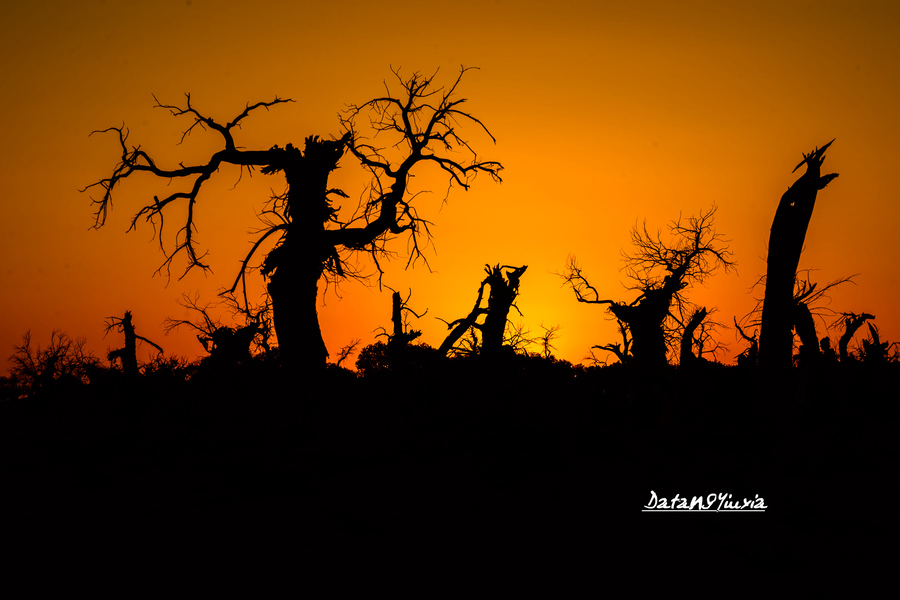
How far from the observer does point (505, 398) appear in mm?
15047

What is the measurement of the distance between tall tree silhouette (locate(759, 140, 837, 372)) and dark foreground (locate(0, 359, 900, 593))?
0.78 meters

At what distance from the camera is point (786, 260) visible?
48.8ft

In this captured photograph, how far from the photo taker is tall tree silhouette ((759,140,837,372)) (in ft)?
47.8

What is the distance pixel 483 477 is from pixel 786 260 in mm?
8398

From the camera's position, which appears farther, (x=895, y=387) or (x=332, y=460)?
(x=895, y=387)

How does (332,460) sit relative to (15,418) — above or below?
below

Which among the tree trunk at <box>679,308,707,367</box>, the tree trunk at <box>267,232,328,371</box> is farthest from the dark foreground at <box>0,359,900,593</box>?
the tree trunk at <box>679,308,707,367</box>

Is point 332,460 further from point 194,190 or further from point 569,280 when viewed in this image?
point 569,280

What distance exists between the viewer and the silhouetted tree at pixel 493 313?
824 inches

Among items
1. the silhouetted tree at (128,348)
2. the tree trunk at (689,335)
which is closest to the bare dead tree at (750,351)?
the tree trunk at (689,335)

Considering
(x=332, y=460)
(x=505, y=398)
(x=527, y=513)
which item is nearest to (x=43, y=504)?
(x=332, y=460)

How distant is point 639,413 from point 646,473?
10.2 feet

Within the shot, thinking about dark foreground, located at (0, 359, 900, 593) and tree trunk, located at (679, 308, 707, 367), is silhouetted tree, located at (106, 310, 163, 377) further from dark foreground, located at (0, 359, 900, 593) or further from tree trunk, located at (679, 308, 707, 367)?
tree trunk, located at (679, 308, 707, 367)

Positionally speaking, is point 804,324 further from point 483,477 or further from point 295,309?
point 295,309
